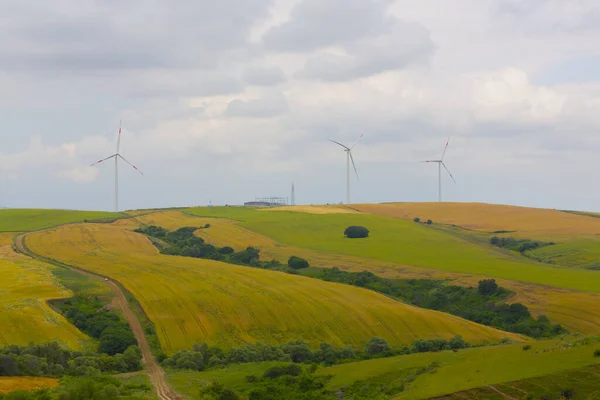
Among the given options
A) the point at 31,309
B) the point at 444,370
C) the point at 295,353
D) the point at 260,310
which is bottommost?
the point at 295,353

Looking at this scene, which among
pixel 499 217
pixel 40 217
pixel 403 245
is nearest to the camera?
pixel 403 245

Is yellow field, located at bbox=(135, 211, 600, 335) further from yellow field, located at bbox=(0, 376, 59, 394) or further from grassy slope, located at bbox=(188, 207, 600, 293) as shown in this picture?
yellow field, located at bbox=(0, 376, 59, 394)

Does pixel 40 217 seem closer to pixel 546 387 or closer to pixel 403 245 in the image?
pixel 403 245

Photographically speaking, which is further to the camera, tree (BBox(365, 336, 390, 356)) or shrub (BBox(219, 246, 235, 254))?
shrub (BBox(219, 246, 235, 254))

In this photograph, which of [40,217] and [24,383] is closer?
[24,383]

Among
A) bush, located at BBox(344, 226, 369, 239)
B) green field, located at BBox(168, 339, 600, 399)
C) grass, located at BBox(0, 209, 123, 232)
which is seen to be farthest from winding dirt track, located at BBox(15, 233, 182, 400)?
grass, located at BBox(0, 209, 123, 232)

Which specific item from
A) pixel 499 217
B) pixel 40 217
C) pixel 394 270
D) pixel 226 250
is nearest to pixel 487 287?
pixel 394 270

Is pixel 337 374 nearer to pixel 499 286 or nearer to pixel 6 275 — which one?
pixel 499 286
